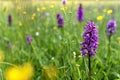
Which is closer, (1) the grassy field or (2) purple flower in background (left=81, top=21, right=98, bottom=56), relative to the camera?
(2) purple flower in background (left=81, top=21, right=98, bottom=56)

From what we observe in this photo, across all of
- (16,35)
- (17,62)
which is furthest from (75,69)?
(16,35)

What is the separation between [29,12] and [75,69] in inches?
103

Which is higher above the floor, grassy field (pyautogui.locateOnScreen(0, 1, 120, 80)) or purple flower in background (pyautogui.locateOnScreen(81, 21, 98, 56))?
purple flower in background (pyautogui.locateOnScreen(81, 21, 98, 56))

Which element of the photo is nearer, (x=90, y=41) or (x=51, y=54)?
(x=90, y=41)

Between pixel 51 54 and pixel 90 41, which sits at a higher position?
pixel 90 41

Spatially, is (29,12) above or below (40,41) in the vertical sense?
above

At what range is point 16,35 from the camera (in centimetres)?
466

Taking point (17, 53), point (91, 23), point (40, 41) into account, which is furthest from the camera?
point (40, 41)

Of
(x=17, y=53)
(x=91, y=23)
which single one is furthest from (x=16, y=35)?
(x=91, y=23)

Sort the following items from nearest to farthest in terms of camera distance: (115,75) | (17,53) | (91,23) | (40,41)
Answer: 1. (91,23)
2. (115,75)
3. (17,53)
4. (40,41)

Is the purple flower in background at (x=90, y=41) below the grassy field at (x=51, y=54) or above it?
above

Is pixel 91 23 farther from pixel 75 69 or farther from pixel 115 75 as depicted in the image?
pixel 115 75

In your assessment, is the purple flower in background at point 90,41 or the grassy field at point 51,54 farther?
the grassy field at point 51,54

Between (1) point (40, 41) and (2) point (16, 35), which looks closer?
(1) point (40, 41)
